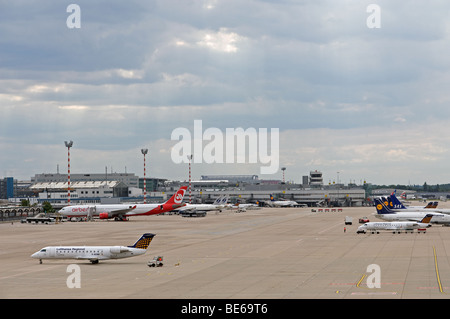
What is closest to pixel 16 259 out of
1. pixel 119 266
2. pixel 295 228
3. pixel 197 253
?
pixel 119 266

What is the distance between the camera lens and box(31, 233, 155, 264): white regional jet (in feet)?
252

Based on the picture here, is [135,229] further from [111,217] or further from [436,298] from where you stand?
[436,298]

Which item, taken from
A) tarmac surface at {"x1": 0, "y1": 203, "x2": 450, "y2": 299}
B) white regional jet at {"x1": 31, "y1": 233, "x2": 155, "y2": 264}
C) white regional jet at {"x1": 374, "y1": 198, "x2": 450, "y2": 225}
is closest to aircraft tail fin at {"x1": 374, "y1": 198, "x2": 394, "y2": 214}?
white regional jet at {"x1": 374, "y1": 198, "x2": 450, "y2": 225}

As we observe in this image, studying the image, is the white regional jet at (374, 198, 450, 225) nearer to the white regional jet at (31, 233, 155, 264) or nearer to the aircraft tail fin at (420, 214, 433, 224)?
the aircraft tail fin at (420, 214, 433, 224)

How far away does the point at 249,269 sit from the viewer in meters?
70.6

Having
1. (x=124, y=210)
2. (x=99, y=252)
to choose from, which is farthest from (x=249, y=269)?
(x=124, y=210)

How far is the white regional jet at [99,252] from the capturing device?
76750 millimetres

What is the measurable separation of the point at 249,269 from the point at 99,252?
19514 millimetres

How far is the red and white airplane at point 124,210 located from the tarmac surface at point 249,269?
55005mm

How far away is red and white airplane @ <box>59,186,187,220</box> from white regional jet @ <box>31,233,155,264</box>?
96.5 metres

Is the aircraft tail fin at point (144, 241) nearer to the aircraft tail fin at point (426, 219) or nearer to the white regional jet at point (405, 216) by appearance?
the aircraft tail fin at point (426, 219)

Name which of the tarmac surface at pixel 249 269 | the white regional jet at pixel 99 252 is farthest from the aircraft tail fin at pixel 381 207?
the white regional jet at pixel 99 252

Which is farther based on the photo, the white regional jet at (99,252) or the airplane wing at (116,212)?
the airplane wing at (116,212)
